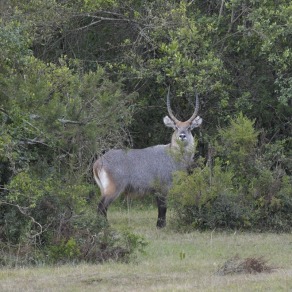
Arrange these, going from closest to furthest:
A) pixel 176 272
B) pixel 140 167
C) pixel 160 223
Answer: pixel 176 272 → pixel 160 223 → pixel 140 167

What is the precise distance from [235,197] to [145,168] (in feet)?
7.27

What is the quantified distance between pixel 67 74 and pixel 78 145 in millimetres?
3465

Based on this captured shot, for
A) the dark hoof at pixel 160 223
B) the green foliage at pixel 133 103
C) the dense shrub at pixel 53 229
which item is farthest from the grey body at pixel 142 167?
the dense shrub at pixel 53 229

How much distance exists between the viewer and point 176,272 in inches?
389

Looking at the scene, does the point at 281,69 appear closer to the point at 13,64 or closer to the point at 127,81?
the point at 127,81

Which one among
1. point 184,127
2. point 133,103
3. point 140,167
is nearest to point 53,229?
point 140,167

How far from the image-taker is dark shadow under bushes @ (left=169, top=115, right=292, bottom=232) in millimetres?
13836

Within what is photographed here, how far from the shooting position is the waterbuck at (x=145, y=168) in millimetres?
15084

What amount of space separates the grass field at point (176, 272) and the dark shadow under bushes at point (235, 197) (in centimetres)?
77

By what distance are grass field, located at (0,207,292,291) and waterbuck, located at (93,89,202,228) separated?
6.93 feet

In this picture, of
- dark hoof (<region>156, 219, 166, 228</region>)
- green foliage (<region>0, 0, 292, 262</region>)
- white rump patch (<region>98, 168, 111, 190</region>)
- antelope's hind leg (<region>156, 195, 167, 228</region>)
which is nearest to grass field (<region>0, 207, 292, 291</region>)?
green foliage (<region>0, 0, 292, 262</region>)

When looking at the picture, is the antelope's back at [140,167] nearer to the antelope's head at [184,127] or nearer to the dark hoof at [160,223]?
the antelope's head at [184,127]

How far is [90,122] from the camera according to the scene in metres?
10.6

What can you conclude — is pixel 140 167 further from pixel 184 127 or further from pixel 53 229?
pixel 53 229
